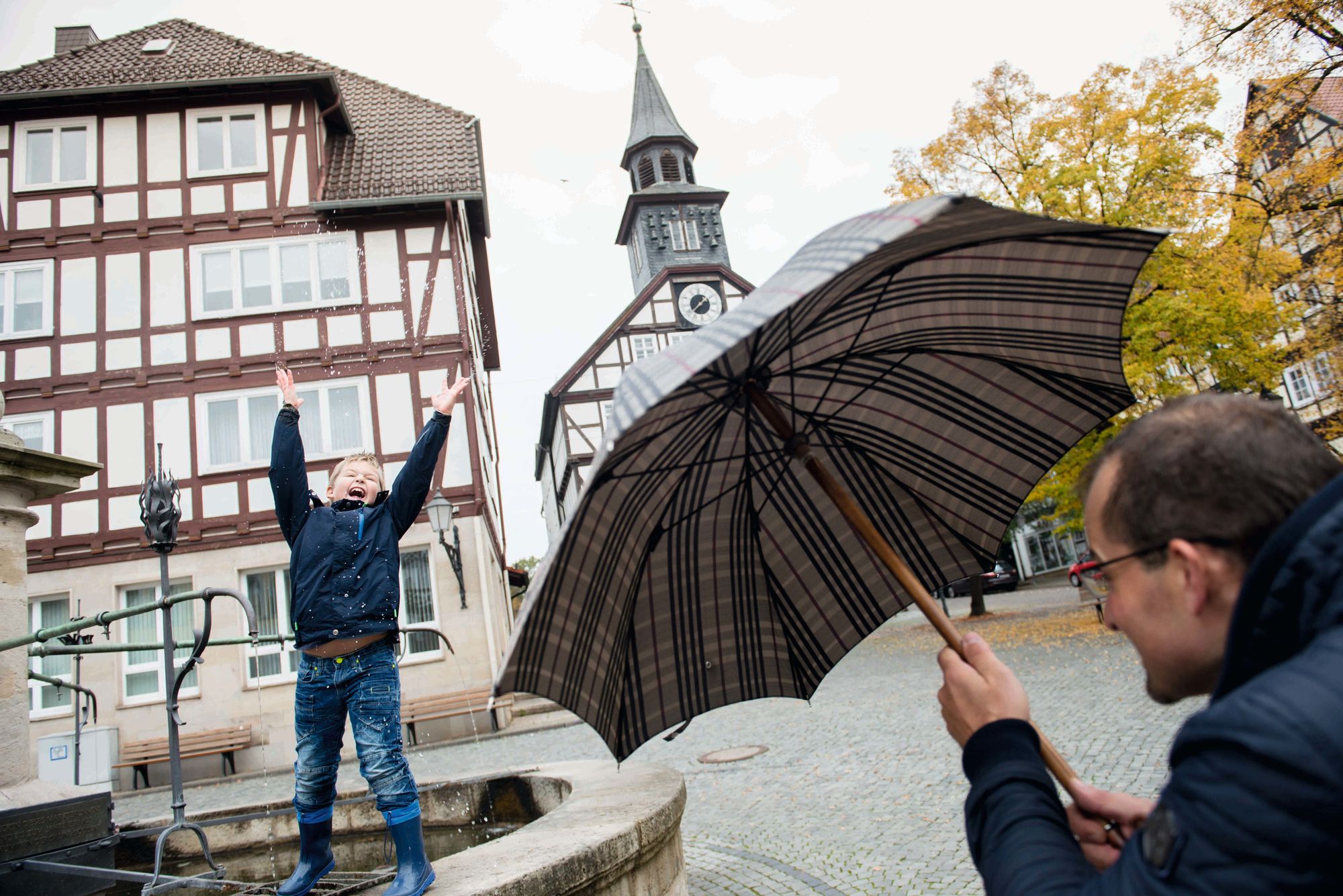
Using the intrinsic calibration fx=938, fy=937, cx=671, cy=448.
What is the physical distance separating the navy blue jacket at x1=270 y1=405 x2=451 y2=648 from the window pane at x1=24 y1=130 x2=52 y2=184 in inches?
685

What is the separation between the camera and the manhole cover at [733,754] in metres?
8.46

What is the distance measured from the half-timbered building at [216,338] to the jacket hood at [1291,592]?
49.4ft

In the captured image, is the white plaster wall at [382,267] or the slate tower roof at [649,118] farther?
the slate tower roof at [649,118]

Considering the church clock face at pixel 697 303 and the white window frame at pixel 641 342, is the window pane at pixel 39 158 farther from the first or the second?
the church clock face at pixel 697 303

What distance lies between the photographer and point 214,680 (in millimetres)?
15180

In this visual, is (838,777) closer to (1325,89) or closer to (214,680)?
(214,680)

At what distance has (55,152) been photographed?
17031 millimetres

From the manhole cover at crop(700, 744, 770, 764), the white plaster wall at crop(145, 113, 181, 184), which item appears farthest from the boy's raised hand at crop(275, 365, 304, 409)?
the white plaster wall at crop(145, 113, 181, 184)

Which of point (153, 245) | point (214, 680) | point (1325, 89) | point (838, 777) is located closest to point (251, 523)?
point (214, 680)

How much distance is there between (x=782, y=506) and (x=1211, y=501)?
1352mm

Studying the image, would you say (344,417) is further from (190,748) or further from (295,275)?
(190,748)

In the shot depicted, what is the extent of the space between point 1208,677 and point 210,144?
19.8 meters

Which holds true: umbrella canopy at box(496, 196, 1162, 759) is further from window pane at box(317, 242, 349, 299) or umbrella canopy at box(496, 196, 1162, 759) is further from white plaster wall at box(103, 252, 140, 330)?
white plaster wall at box(103, 252, 140, 330)

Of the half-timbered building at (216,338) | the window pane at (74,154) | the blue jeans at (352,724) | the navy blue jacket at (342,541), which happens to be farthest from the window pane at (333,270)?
the blue jeans at (352,724)
